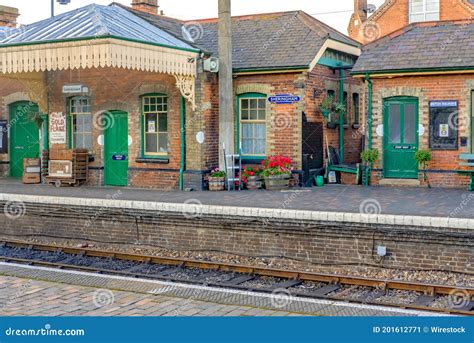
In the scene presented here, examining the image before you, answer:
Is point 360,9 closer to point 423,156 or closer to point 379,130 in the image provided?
point 379,130

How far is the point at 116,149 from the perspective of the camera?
64.5 feet

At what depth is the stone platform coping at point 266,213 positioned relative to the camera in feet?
35.1

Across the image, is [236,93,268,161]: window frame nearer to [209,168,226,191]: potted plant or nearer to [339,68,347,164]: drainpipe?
[209,168,226,191]: potted plant

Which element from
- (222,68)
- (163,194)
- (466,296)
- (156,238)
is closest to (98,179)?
(163,194)

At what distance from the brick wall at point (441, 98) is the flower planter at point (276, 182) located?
136 inches

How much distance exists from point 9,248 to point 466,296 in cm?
934

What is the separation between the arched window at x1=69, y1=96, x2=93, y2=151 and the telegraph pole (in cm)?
444

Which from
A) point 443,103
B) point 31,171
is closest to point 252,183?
point 443,103

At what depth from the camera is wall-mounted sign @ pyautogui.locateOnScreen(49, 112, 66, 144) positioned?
20.4m

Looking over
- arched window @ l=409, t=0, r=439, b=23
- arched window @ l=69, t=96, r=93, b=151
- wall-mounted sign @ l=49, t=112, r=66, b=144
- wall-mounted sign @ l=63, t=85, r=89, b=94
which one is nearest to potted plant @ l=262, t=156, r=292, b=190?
arched window @ l=69, t=96, r=93, b=151
